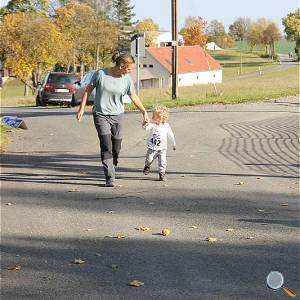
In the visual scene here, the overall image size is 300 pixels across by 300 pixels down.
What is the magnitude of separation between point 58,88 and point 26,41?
36.1 metres

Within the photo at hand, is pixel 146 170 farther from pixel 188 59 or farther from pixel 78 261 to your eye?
pixel 188 59

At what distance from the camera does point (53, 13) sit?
8169cm

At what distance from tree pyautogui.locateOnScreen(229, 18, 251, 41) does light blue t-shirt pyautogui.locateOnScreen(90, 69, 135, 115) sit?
149757mm

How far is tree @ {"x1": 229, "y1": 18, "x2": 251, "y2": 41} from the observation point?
520 feet

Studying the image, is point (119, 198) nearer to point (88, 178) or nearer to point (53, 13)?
point (88, 178)

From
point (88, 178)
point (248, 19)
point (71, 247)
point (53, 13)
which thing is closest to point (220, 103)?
point (88, 178)

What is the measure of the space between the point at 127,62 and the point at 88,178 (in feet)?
6.24

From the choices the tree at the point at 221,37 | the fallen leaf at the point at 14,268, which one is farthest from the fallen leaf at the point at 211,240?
the tree at the point at 221,37

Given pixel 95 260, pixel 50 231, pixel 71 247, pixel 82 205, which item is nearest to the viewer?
pixel 95 260

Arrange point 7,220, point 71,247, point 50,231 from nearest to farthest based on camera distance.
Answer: point 71,247, point 50,231, point 7,220

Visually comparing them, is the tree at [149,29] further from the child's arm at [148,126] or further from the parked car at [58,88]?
the child's arm at [148,126]

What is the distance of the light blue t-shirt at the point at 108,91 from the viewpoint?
9219 millimetres

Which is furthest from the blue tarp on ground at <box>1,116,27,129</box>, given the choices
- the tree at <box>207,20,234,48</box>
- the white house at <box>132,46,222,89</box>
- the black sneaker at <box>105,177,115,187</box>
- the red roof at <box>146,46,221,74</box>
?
the tree at <box>207,20,234,48</box>

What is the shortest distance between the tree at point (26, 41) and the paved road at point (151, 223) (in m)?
53.8
